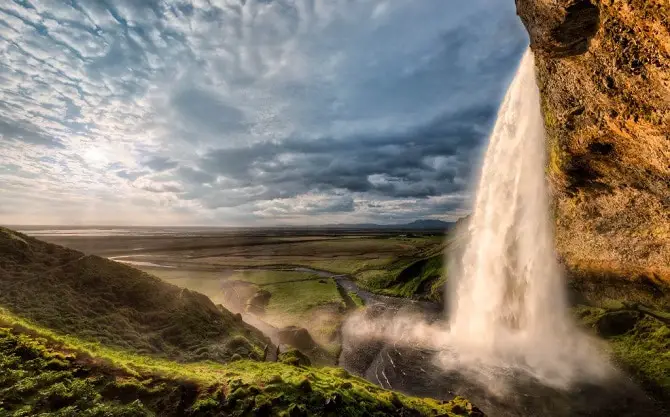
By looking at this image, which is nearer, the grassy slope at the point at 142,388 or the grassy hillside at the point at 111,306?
the grassy slope at the point at 142,388

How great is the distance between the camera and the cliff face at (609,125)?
1432 centimetres

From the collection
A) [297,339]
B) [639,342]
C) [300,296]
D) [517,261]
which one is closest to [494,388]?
[639,342]

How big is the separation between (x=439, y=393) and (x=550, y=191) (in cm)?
2054

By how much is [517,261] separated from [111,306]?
118 feet

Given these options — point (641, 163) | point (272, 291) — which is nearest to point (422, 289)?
point (272, 291)

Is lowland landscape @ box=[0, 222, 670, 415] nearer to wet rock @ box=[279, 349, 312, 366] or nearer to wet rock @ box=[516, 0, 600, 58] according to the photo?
wet rock @ box=[279, 349, 312, 366]

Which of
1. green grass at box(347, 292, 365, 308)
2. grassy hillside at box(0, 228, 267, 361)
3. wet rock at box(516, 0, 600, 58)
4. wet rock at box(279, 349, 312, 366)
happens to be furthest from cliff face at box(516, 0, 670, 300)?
green grass at box(347, 292, 365, 308)

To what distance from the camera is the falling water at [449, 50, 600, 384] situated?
28828 millimetres

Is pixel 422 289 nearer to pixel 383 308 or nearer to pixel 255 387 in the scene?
pixel 383 308

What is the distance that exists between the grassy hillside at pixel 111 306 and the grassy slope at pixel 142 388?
7.65ft

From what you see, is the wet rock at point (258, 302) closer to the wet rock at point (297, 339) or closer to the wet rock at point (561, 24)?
the wet rock at point (297, 339)

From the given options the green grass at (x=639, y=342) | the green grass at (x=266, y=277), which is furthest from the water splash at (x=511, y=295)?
the green grass at (x=266, y=277)

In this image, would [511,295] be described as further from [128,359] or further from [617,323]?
[128,359]

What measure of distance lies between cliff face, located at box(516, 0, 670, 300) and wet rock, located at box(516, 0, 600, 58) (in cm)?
5
